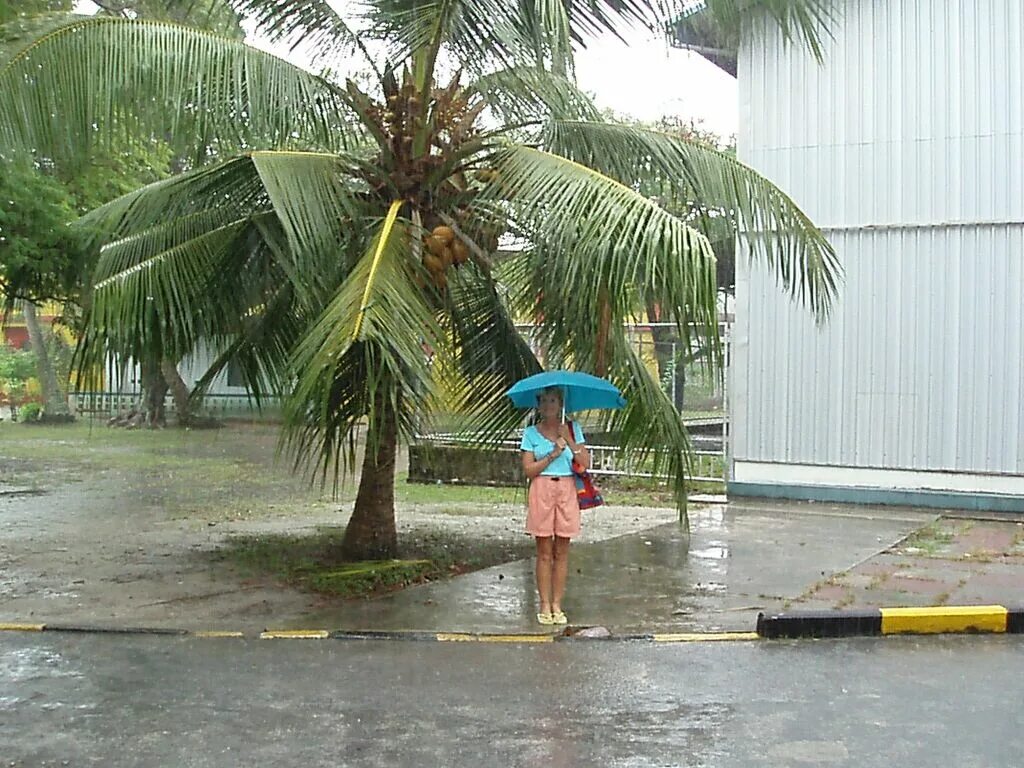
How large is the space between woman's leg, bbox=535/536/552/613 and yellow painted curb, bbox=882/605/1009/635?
7.72ft

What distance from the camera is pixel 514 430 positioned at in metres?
11.6

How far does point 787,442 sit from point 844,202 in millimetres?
3084

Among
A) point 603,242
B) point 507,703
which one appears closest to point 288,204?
point 603,242

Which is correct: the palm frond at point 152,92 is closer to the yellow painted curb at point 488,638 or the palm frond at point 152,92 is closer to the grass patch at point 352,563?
the grass patch at point 352,563

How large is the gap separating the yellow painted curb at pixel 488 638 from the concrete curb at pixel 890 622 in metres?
1.52

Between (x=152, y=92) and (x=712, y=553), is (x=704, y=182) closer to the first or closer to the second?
(x=712, y=553)

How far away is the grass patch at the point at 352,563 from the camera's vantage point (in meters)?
10.3

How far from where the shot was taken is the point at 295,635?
8617mm

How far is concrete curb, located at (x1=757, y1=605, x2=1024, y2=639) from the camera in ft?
28.7

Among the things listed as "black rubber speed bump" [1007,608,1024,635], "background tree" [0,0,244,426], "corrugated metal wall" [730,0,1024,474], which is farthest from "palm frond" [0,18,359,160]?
"corrugated metal wall" [730,0,1024,474]

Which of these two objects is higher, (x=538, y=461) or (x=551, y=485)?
(x=538, y=461)

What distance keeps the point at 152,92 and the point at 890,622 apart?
6503 mm

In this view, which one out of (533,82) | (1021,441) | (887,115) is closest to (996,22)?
(887,115)

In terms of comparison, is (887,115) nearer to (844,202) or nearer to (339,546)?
(844,202)
